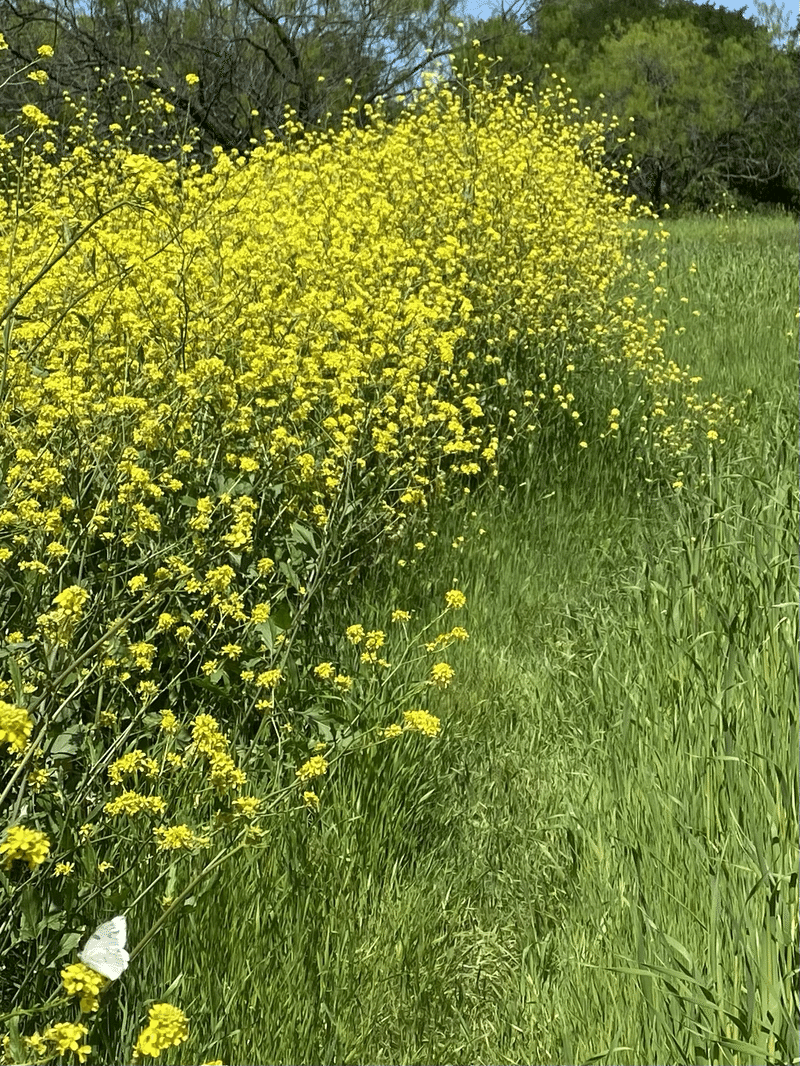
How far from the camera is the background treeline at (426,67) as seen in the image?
10188 mm

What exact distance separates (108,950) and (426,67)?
10.4 meters

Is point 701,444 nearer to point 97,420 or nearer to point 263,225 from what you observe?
point 263,225

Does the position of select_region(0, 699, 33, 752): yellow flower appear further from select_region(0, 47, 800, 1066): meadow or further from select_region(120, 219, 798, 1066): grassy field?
select_region(120, 219, 798, 1066): grassy field

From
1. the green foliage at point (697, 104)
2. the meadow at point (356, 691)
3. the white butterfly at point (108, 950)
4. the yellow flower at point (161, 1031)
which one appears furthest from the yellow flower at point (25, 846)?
the green foliage at point (697, 104)

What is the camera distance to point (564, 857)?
2.48 m

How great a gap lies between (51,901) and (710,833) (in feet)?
3.74

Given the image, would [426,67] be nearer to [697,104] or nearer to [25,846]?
[25,846]

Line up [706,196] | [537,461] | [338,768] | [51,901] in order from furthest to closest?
1. [706,196]
2. [537,461]
3. [338,768]
4. [51,901]

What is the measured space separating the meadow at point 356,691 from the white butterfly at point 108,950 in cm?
2

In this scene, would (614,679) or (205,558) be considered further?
(614,679)

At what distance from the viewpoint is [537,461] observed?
4520 mm

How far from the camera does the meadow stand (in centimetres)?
181

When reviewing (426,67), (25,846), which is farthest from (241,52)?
(25,846)

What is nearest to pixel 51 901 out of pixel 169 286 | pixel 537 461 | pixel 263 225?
pixel 169 286
